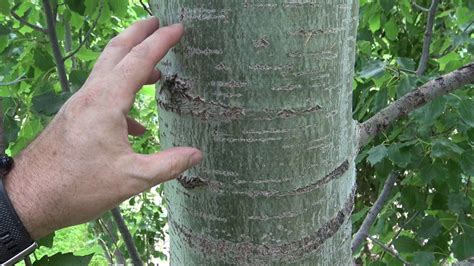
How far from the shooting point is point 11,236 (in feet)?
2.15

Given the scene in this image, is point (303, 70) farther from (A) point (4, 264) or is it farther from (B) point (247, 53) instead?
(A) point (4, 264)

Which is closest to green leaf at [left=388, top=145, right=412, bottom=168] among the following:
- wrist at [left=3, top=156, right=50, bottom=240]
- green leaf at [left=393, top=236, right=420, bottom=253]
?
green leaf at [left=393, top=236, right=420, bottom=253]

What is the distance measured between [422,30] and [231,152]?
182 cm

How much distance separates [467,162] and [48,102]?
1113mm

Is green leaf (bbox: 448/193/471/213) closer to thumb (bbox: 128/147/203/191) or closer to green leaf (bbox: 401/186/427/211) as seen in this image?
green leaf (bbox: 401/186/427/211)

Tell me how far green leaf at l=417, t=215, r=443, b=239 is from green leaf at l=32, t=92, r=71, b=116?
3.59 ft

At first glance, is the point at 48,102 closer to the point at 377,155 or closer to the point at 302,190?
the point at 302,190

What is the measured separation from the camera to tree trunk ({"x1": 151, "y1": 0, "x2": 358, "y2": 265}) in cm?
60

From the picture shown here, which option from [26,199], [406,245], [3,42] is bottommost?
[406,245]

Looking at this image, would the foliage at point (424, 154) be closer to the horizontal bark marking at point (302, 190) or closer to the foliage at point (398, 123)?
the foliage at point (398, 123)

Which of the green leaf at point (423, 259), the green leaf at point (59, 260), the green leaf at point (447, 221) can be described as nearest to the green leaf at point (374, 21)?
the green leaf at point (447, 221)

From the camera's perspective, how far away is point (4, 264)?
670 millimetres

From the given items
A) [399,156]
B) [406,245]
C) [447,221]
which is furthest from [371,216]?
[399,156]

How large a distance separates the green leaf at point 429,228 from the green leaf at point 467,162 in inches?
8.5
